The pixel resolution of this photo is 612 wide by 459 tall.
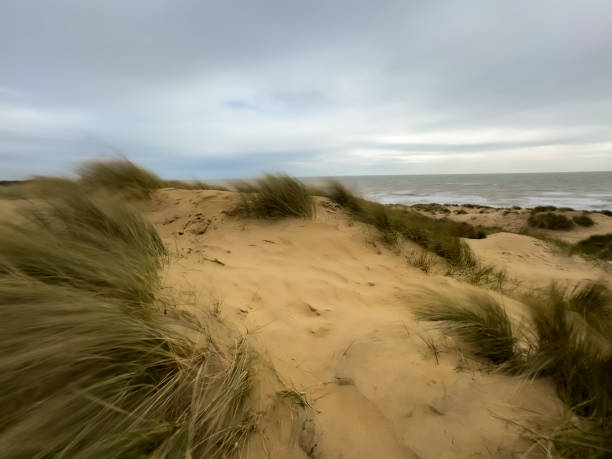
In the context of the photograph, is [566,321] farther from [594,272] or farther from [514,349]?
[594,272]

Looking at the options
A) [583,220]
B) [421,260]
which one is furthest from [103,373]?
[583,220]

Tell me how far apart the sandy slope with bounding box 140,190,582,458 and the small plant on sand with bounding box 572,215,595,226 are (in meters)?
12.1

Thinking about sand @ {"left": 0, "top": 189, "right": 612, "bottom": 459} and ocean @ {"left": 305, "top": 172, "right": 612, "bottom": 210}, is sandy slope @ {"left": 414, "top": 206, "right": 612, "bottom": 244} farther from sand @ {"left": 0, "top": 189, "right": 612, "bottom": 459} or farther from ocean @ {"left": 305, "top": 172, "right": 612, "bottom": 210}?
sand @ {"left": 0, "top": 189, "right": 612, "bottom": 459}

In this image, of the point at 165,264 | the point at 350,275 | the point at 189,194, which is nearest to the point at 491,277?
the point at 350,275

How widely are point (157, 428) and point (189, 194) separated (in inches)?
209

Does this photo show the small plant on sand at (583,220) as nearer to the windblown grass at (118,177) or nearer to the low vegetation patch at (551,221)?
the low vegetation patch at (551,221)

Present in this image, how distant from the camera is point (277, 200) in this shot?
4734 mm

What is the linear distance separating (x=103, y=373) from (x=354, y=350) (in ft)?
4.19

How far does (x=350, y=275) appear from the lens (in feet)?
11.0

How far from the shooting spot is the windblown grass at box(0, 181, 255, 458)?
1068mm

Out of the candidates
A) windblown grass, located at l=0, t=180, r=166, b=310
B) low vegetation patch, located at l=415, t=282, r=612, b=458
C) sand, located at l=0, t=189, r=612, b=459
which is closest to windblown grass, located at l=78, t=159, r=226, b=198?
sand, located at l=0, t=189, r=612, b=459

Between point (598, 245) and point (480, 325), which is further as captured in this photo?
point (598, 245)

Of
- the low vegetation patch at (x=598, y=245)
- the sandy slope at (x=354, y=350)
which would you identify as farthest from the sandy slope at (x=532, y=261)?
the sandy slope at (x=354, y=350)

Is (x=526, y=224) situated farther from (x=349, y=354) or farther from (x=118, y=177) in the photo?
(x=118, y=177)
